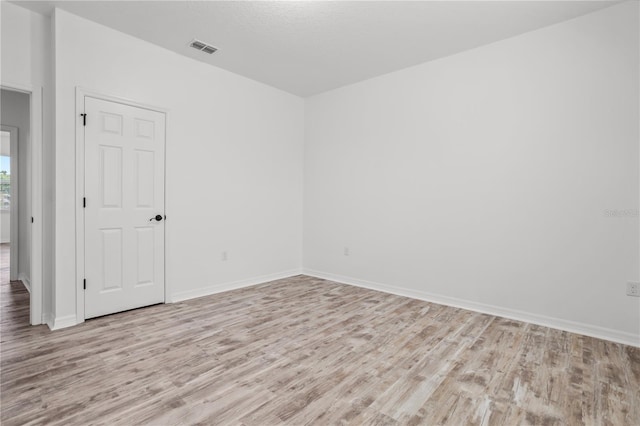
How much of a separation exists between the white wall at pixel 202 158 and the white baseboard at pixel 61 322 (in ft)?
0.12

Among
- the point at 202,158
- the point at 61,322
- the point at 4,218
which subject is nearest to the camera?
the point at 61,322

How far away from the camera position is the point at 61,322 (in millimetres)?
3002

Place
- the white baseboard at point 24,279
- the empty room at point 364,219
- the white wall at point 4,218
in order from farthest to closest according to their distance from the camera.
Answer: the white wall at point 4,218 → the white baseboard at point 24,279 → the empty room at point 364,219

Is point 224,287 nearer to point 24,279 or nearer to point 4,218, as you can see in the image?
point 24,279

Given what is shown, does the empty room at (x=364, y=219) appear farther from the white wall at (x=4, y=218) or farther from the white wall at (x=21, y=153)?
the white wall at (x=4, y=218)

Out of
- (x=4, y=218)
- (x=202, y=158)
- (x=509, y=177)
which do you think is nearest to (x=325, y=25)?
(x=202, y=158)

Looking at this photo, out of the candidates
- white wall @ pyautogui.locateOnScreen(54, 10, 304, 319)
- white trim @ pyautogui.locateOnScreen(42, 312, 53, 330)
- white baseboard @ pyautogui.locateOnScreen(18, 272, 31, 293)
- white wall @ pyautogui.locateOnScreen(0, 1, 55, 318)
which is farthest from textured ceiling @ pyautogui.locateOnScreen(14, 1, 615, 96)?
white baseboard @ pyautogui.locateOnScreen(18, 272, 31, 293)

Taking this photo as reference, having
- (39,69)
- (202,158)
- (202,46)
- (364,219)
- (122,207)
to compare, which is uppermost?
(202,46)

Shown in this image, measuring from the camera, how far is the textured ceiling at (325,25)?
2.87m

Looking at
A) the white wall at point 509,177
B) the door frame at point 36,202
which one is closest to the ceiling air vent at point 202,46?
the door frame at point 36,202

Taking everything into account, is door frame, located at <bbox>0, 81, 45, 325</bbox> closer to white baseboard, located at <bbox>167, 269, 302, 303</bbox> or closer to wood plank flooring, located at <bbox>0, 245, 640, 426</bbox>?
wood plank flooring, located at <bbox>0, 245, 640, 426</bbox>

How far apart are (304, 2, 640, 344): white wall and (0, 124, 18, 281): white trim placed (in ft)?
14.6

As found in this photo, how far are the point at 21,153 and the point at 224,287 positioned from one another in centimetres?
330

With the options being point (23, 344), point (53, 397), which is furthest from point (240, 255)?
point (53, 397)
